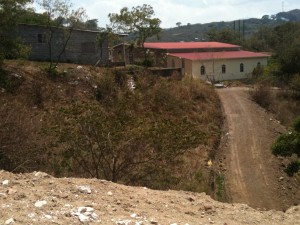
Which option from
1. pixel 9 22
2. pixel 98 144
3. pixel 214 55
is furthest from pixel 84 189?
pixel 214 55

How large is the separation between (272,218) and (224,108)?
20.4 metres

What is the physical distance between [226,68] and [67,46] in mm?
16105

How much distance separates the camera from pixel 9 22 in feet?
62.5

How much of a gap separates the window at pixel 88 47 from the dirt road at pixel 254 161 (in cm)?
953

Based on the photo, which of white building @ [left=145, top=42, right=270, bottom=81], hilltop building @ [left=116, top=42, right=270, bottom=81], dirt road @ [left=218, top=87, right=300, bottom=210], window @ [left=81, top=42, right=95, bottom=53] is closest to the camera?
dirt road @ [left=218, top=87, right=300, bottom=210]

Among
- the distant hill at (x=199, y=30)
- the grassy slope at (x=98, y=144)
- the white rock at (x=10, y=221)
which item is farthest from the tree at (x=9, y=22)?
the distant hill at (x=199, y=30)

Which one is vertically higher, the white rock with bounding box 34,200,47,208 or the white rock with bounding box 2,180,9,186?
the white rock with bounding box 2,180,9,186

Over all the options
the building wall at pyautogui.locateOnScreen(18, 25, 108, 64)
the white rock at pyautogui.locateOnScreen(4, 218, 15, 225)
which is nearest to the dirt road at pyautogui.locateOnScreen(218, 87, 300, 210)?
the building wall at pyautogui.locateOnScreen(18, 25, 108, 64)

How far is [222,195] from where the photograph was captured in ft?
46.9

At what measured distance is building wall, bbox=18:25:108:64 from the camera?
2697cm

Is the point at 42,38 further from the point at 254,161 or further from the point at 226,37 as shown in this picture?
the point at 226,37

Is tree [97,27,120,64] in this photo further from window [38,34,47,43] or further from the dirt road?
the dirt road

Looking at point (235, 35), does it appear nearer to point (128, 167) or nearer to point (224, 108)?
point (224, 108)

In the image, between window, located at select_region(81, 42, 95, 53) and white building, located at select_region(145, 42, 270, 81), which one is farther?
white building, located at select_region(145, 42, 270, 81)
